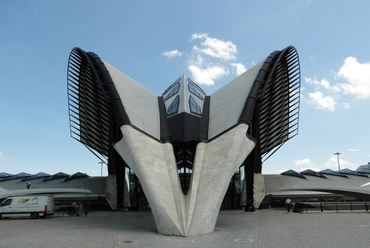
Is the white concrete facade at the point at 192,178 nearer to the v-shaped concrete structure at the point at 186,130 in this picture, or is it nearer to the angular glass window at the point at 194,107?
the v-shaped concrete structure at the point at 186,130

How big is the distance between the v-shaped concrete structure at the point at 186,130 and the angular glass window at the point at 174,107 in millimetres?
131

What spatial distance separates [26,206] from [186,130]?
596 inches

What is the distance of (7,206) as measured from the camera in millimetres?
27469

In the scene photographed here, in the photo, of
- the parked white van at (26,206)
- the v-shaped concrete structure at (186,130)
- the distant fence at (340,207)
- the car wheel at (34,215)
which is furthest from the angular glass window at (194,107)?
the car wheel at (34,215)

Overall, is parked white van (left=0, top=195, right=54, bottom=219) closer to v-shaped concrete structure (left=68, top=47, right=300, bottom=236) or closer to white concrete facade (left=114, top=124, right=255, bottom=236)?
v-shaped concrete structure (left=68, top=47, right=300, bottom=236)

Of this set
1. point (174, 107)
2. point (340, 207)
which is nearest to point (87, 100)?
point (174, 107)

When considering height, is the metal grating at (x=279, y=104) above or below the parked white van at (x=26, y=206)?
above

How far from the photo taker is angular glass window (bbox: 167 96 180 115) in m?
29.3

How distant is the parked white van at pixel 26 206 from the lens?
27.3 m

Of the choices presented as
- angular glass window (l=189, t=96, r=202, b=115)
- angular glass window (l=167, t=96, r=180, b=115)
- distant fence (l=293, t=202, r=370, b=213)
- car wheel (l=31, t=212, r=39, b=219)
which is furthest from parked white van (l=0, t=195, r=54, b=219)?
distant fence (l=293, t=202, r=370, b=213)

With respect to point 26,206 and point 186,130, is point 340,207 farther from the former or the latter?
point 26,206

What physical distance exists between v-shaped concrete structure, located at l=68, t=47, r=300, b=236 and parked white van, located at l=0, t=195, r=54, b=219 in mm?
7826

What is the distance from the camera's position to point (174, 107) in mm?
29969

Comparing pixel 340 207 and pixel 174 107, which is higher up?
pixel 174 107
